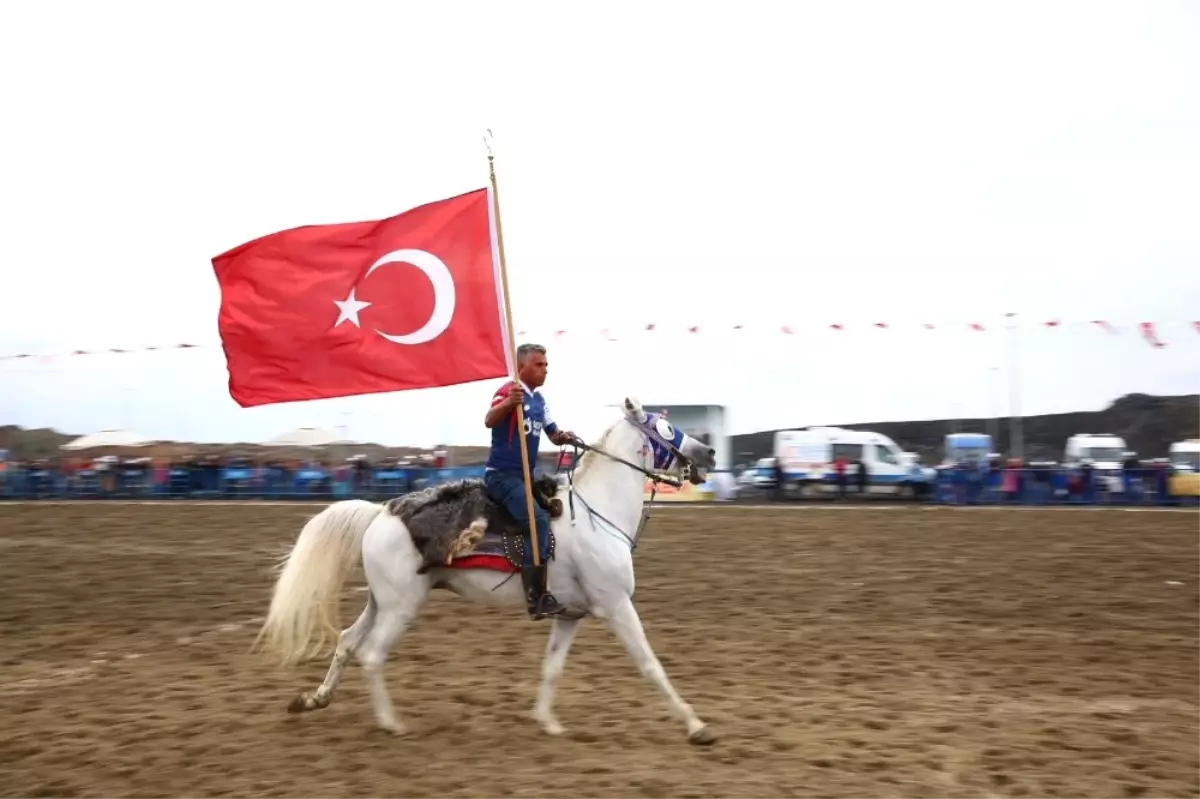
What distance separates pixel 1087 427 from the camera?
213 ft

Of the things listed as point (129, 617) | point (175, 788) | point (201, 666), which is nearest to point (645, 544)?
point (129, 617)

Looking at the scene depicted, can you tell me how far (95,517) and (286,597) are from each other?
20.9 m

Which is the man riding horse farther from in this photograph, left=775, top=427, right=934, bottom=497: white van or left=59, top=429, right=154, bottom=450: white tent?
left=59, top=429, right=154, bottom=450: white tent

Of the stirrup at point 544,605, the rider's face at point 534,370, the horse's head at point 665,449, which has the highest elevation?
the rider's face at point 534,370

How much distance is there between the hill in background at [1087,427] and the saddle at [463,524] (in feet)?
166

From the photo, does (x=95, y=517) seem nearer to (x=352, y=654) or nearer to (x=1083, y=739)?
(x=352, y=654)

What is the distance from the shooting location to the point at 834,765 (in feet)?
20.1

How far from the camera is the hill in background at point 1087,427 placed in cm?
5972

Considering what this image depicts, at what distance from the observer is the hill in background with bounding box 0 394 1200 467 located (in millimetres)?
59125

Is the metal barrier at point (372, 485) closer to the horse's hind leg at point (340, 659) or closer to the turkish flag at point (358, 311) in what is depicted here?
the horse's hind leg at point (340, 659)

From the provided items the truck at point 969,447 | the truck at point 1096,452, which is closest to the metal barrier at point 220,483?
the truck at point 969,447

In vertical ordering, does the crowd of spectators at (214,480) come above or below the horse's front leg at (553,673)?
above

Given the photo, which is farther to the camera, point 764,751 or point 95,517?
point 95,517

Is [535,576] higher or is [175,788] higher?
[535,576]
